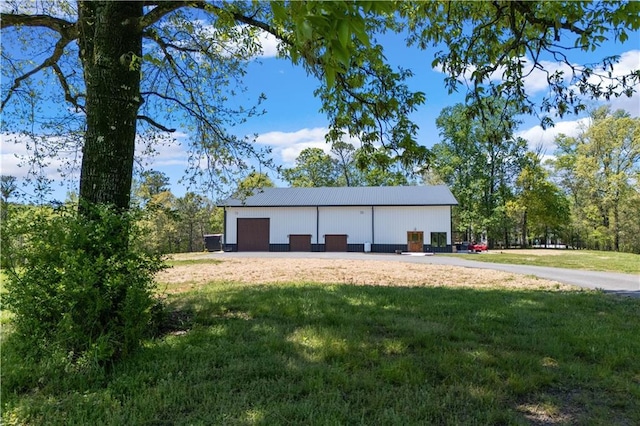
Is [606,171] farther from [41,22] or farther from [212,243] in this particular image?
[41,22]

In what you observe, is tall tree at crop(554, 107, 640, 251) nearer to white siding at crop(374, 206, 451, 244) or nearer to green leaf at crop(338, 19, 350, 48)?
white siding at crop(374, 206, 451, 244)

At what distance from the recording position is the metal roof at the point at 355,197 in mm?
34750

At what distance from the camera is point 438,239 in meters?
33.8

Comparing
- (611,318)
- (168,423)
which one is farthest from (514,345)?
(168,423)

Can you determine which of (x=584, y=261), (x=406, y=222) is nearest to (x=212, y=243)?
(x=406, y=222)

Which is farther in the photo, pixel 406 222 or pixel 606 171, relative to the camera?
pixel 606 171

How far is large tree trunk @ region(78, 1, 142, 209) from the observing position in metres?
4.45

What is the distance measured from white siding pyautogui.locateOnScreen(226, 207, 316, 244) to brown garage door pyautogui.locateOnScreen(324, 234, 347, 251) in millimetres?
1566

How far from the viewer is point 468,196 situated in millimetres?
47969

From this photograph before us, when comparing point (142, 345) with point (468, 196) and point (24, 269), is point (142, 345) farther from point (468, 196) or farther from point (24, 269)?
point (468, 196)

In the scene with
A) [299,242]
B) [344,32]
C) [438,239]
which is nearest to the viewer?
[344,32]

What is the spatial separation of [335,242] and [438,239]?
895 centimetres

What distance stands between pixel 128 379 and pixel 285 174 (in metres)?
4.60

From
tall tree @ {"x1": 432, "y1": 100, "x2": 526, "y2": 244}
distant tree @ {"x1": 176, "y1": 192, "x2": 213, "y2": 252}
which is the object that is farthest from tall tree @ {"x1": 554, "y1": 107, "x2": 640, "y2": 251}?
distant tree @ {"x1": 176, "y1": 192, "x2": 213, "y2": 252}
